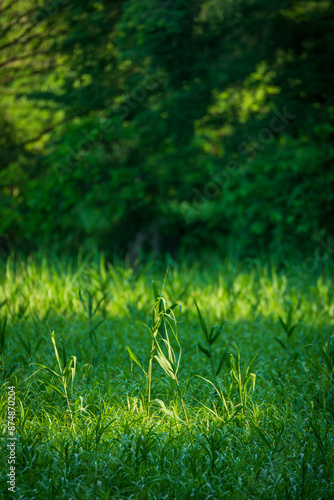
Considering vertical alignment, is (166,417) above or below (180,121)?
above

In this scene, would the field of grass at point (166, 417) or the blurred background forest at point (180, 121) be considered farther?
the blurred background forest at point (180, 121)

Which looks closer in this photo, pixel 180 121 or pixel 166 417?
pixel 166 417

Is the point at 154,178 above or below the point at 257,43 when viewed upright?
below

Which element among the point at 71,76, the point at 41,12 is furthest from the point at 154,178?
the point at 41,12

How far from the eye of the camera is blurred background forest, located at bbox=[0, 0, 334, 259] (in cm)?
658

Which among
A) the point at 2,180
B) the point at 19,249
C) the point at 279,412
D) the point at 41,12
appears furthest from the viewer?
the point at 19,249

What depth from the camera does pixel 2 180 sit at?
7.95m

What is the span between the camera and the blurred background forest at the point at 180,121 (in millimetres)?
6578

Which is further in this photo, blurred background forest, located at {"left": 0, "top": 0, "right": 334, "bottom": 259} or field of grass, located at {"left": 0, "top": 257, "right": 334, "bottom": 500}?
blurred background forest, located at {"left": 0, "top": 0, "right": 334, "bottom": 259}

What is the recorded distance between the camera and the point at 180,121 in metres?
6.91

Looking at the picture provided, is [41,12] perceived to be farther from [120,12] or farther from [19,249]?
[19,249]

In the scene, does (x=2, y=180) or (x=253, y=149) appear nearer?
(x=253, y=149)

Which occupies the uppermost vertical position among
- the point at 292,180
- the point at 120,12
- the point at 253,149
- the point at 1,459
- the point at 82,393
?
the point at 120,12

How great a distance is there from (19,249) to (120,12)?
4.02m
